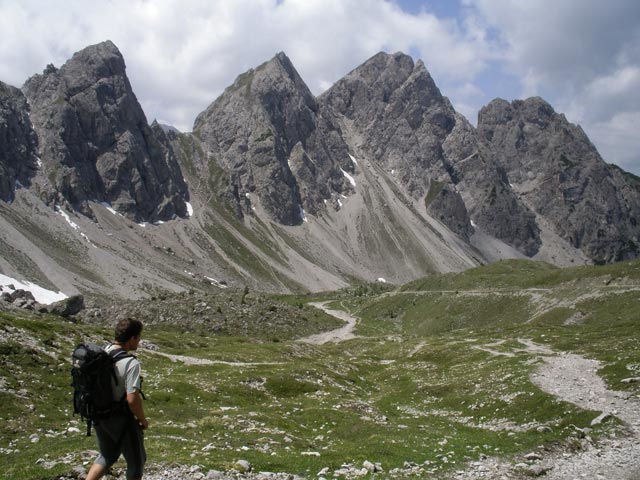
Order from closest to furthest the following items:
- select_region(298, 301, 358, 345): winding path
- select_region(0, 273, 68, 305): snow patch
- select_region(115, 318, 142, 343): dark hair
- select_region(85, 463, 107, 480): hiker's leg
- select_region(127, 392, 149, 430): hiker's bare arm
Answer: select_region(127, 392, 149, 430): hiker's bare arm < select_region(85, 463, 107, 480): hiker's leg < select_region(115, 318, 142, 343): dark hair < select_region(298, 301, 358, 345): winding path < select_region(0, 273, 68, 305): snow patch

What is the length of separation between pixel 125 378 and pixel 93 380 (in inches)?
30.1

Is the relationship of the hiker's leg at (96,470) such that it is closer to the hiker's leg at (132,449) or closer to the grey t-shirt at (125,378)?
the hiker's leg at (132,449)

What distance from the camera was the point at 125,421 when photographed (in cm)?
1304

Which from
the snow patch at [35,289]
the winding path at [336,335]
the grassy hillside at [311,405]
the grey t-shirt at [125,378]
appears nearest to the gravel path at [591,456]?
the grassy hillside at [311,405]

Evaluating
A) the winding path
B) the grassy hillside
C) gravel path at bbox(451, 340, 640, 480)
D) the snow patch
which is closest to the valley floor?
gravel path at bbox(451, 340, 640, 480)

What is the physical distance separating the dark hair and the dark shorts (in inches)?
78.1

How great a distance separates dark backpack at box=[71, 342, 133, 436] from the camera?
1223 cm

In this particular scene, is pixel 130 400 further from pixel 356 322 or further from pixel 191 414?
pixel 356 322

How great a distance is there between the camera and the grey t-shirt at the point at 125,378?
12.6 metres

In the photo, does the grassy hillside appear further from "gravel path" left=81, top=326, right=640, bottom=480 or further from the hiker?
the hiker

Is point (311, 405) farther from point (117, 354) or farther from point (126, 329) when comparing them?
point (117, 354)

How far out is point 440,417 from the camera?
123 ft

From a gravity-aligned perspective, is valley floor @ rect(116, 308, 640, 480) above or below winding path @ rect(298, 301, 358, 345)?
above

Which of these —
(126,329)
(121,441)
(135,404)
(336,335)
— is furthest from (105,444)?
(336,335)
